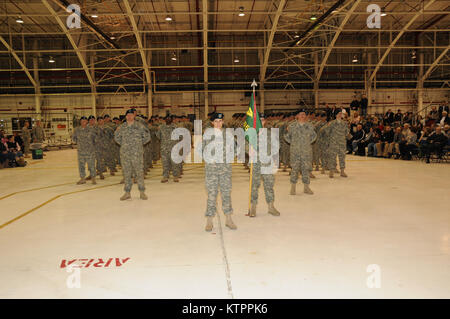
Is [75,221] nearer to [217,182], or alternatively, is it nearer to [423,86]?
[217,182]

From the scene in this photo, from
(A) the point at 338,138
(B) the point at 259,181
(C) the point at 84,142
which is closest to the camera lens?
(B) the point at 259,181

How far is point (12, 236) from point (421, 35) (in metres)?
31.8

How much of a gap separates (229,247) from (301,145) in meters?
3.74

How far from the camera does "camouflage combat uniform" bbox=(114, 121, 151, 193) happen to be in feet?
23.7

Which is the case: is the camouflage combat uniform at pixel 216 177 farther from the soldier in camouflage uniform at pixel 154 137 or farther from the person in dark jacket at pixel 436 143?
the person in dark jacket at pixel 436 143

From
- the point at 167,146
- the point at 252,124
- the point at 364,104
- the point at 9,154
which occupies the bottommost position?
the point at 9,154

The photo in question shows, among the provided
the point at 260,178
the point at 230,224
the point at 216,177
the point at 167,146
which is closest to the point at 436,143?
the point at 167,146

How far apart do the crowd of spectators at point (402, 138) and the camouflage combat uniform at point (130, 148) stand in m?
6.37

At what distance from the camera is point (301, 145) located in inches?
295

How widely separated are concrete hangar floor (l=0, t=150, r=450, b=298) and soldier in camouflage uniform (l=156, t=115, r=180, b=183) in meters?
1.96

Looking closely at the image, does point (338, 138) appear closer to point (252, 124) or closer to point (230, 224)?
point (252, 124)

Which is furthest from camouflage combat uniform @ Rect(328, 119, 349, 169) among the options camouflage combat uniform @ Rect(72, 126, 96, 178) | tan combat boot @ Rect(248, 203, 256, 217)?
camouflage combat uniform @ Rect(72, 126, 96, 178)

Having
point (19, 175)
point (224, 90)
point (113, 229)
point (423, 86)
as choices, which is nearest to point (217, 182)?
point (113, 229)

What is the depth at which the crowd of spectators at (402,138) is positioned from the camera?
13080 mm
